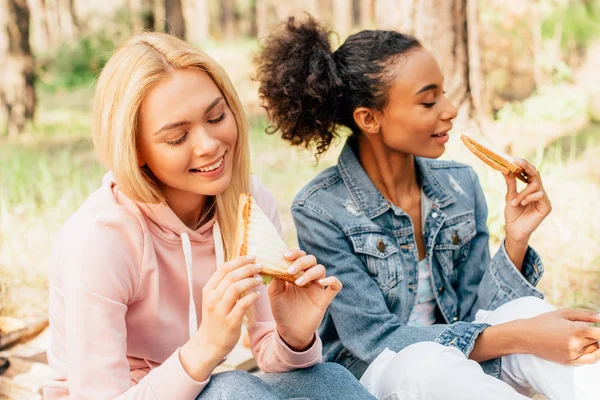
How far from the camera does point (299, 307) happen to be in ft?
6.66

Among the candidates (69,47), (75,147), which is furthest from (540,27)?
(69,47)

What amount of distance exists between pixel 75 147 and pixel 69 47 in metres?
7.33

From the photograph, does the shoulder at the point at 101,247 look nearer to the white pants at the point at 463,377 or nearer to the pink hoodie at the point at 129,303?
the pink hoodie at the point at 129,303

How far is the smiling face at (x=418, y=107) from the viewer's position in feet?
8.25

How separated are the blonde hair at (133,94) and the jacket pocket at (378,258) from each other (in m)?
0.68

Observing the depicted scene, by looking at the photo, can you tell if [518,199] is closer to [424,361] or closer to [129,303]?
[424,361]

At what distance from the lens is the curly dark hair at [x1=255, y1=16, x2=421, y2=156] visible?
2551 millimetres

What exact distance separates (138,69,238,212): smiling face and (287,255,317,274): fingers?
1.20ft

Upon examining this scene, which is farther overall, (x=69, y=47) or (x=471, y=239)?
(x=69, y=47)

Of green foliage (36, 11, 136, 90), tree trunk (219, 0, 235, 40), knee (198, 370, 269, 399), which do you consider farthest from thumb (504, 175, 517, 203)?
tree trunk (219, 0, 235, 40)

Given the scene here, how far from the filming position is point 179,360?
1.80m

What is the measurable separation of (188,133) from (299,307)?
593mm

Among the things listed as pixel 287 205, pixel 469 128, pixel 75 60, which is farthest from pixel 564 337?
pixel 75 60

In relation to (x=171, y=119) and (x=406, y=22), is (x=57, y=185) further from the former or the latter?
(x=171, y=119)
